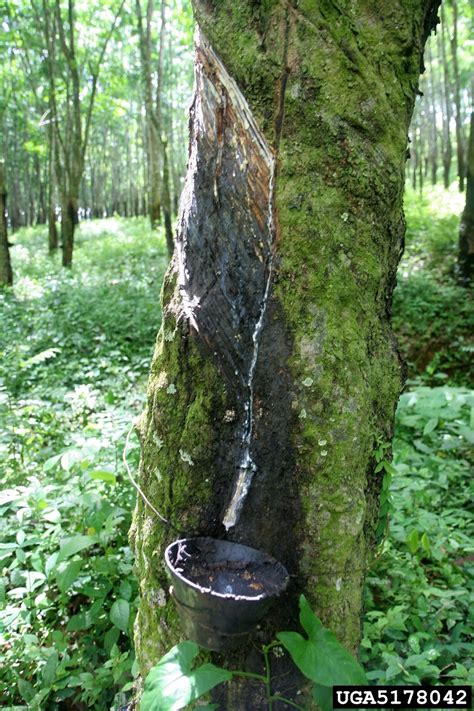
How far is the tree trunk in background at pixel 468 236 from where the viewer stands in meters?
7.82

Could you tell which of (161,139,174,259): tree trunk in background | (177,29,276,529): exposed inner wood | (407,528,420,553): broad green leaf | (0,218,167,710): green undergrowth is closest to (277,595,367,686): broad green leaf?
(177,29,276,529): exposed inner wood

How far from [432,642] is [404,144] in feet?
6.73

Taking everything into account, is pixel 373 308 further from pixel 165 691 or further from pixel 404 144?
pixel 165 691

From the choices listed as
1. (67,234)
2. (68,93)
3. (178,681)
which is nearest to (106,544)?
(178,681)

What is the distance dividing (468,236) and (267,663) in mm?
7585

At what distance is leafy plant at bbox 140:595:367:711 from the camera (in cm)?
149

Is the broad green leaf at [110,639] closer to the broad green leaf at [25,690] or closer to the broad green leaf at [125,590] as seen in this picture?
the broad green leaf at [125,590]

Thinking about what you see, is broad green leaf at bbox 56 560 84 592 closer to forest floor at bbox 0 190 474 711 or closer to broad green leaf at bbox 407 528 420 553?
forest floor at bbox 0 190 474 711

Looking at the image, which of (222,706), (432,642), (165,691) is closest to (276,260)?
(165,691)

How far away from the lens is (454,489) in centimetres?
374

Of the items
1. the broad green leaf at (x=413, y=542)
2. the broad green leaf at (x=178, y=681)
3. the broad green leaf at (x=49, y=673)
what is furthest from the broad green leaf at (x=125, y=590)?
the broad green leaf at (x=413, y=542)

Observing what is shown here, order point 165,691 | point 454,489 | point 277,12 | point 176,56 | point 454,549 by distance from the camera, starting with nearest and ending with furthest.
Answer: point 165,691 → point 277,12 → point 454,549 → point 454,489 → point 176,56

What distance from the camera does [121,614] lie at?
2.32 meters

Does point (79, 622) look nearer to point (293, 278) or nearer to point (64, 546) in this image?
point (64, 546)
